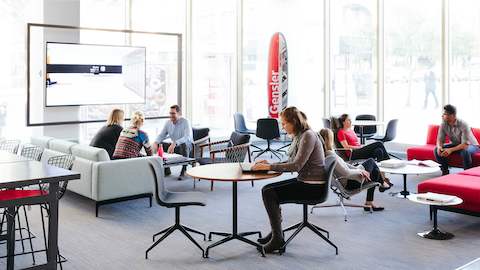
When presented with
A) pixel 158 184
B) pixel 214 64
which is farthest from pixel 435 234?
pixel 214 64

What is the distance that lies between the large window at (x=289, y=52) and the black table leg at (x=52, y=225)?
8844mm

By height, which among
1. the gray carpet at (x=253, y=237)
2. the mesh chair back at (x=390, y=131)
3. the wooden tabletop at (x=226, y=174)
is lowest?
the gray carpet at (x=253, y=237)

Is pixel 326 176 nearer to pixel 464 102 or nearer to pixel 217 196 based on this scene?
pixel 217 196

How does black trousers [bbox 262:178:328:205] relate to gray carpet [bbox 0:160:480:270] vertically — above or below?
above

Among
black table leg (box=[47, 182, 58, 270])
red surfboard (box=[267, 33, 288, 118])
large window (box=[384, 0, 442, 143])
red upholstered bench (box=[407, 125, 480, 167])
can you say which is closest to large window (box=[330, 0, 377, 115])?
large window (box=[384, 0, 442, 143])

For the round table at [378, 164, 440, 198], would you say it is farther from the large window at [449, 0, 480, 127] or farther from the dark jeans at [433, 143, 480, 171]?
the large window at [449, 0, 480, 127]

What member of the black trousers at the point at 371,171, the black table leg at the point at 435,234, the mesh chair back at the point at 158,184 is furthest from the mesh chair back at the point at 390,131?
the mesh chair back at the point at 158,184

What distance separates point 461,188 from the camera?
5.48 meters

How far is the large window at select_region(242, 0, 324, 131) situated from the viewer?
12.3m

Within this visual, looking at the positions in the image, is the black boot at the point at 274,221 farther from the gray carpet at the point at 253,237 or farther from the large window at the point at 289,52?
the large window at the point at 289,52

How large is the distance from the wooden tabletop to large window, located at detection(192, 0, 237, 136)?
686 centimetres

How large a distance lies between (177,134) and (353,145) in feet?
8.86

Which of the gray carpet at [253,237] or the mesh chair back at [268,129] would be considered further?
the mesh chair back at [268,129]

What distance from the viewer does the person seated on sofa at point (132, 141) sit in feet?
21.9
